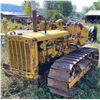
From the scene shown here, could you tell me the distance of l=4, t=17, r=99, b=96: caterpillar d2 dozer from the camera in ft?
17.3

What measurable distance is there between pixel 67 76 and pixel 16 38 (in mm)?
1439

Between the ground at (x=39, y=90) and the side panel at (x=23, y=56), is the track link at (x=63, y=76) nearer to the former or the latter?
the ground at (x=39, y=90)

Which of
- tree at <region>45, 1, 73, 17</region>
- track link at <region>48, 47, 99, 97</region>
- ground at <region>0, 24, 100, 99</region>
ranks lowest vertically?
ground at <region>0, 24, 100, 99</region>

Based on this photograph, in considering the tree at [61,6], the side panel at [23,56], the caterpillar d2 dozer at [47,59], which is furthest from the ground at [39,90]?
the tree at [61,6]

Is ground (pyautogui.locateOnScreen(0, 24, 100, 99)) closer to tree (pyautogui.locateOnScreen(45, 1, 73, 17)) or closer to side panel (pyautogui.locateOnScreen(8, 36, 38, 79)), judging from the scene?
side panel (pyautogui.locateOnScreen(8, 36, 38, 79))

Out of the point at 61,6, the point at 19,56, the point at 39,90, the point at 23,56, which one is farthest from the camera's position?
the point at 61,6

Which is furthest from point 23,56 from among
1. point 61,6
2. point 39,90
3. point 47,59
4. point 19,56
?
point 61,6

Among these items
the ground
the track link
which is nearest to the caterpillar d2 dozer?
the track link

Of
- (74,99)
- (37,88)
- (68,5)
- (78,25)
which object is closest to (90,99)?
(74,99)

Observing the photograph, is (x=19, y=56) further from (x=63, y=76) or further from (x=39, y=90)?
(x=63, y=76)

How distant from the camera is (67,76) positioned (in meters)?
5.20

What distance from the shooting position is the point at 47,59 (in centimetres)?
585

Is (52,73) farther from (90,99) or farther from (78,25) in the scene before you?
(78,25)

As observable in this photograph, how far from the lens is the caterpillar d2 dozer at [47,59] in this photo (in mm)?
5281
